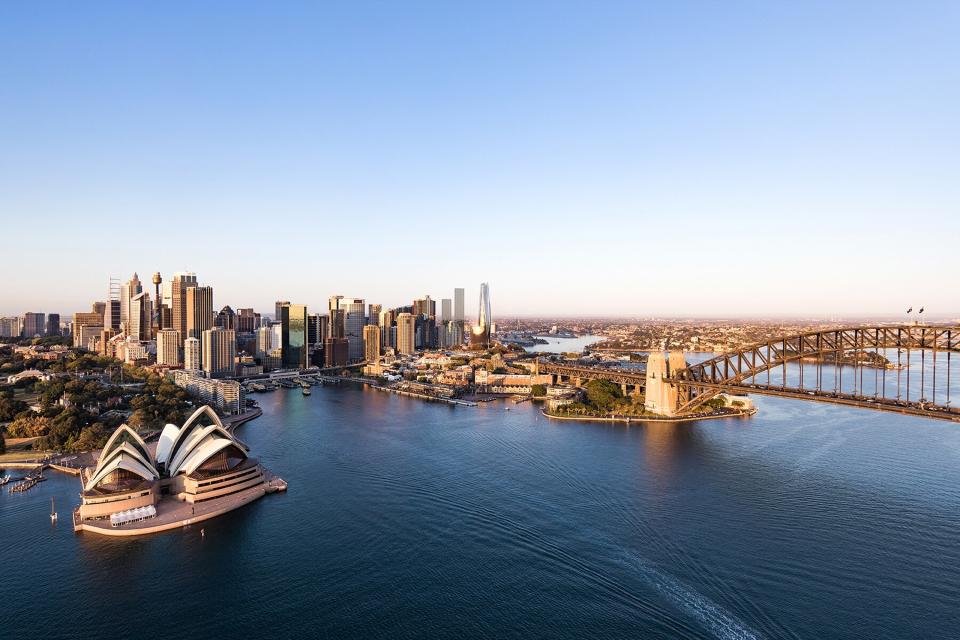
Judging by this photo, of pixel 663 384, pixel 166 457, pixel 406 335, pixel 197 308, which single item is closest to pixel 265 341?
pixel 197 308

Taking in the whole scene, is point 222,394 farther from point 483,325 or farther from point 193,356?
point 483,325

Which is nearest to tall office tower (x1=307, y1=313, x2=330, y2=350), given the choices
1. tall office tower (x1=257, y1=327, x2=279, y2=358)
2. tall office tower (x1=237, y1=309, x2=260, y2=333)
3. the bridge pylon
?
tall office tower (x1=257, y1=327, x2=279, y2=358)

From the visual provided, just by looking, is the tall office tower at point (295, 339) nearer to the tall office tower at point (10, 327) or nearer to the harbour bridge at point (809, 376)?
the harbour bridge at point (809, 376)

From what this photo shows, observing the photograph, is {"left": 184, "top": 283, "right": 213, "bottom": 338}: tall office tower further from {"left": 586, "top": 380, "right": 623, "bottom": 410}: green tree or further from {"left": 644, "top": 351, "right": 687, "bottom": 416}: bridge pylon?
{"left": 644, "top": 351, "right": 687, "bottom": 416}: bridge pylon

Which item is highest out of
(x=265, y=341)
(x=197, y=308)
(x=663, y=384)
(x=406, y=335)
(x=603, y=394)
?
(x=197, y=308)

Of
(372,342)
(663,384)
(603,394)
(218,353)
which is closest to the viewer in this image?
(663,384)

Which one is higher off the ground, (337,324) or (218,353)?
(337,324)

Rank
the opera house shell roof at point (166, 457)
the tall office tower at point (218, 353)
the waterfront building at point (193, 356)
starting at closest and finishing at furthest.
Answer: the opera house shell roof at point (166, 457) < the tall office tower at point (218, 353) < the waterfront building at point (193, 356)

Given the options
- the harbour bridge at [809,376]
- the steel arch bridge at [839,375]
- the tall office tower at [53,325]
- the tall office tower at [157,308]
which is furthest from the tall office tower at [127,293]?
the steel arch bridge at [839,375]
